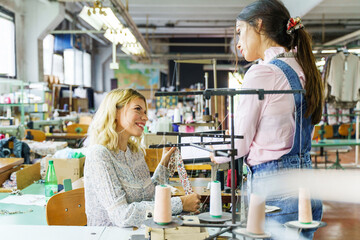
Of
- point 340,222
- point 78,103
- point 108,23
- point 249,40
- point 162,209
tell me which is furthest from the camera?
point 78,103

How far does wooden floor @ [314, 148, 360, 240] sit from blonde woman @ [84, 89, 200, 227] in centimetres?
270

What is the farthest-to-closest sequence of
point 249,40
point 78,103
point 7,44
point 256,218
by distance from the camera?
point 78,103 → point 7,44 → point 249,40 → point 256,218

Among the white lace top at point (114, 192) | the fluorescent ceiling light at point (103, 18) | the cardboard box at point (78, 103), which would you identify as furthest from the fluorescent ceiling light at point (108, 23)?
the cardboard box at point (78, 103)

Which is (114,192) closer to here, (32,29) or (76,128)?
(76,128)

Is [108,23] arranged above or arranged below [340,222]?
above

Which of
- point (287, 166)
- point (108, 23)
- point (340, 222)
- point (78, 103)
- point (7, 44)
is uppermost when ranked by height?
point (7, 44)

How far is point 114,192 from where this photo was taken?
1817mm

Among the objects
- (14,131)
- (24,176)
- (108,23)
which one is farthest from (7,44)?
(24,176)

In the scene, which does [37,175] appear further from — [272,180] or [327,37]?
[327,37]

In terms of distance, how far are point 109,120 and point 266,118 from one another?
93 centimetres

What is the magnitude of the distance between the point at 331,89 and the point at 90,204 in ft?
20.0

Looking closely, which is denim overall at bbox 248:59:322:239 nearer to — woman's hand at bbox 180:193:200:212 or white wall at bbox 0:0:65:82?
woman's hand at bbox 180:193:200:212

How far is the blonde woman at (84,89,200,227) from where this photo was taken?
5.93 feet

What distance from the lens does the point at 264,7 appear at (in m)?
1.39
